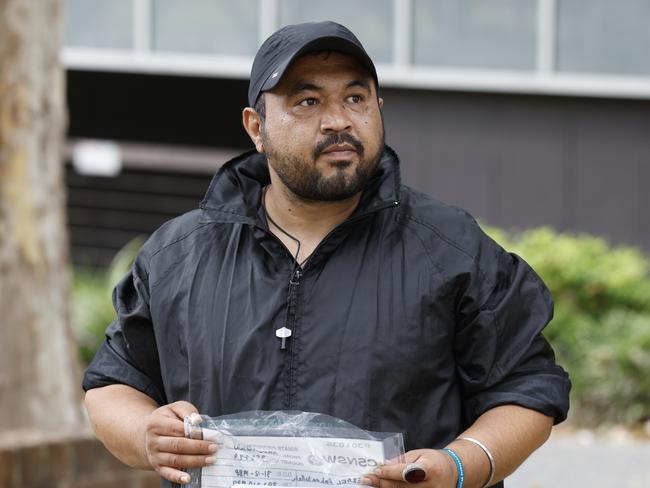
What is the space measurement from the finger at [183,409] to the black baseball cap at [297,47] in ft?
2.32

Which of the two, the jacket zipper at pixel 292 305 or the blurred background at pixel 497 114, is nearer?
the jacket zipper at pixel 292 305

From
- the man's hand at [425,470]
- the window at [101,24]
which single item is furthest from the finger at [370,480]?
the window at [101,24]

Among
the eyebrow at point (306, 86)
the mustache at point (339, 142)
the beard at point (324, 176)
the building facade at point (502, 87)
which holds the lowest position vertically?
the building facade at point (502, 87)

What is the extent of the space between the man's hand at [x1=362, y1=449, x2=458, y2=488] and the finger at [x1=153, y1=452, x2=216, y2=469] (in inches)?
13.2

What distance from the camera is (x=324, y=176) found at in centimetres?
286

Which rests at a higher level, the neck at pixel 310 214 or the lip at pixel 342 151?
the lip at pixel 342 151

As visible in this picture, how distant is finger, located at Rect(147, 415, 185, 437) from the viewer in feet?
8.96

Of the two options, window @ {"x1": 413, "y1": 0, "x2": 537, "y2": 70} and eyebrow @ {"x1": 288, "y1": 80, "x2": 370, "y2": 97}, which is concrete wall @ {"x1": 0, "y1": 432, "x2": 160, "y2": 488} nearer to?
eyebrow @ {"x1": 288, "y1": 80, "x2": 370, "y2": 97}

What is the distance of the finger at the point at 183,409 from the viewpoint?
2746mm

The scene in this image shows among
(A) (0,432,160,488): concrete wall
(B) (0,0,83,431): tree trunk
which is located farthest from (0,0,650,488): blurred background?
(A) (0,432,160,488): concrete wall

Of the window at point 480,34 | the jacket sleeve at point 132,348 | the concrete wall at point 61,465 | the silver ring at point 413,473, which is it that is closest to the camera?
the silver ring at point 413,473

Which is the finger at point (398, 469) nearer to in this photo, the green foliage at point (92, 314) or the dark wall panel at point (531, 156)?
the green foliage at point (92, 314)

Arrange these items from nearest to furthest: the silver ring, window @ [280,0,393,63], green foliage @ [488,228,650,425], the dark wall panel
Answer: the silver ring < green foliage @ [488,228,650,425] < the dark wall panel < window @ [280,0,393,63]

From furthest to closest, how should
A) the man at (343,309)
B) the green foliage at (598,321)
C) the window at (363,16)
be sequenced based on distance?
the window at (363,16), the green foliage at (598,321), the man at (343,309)
